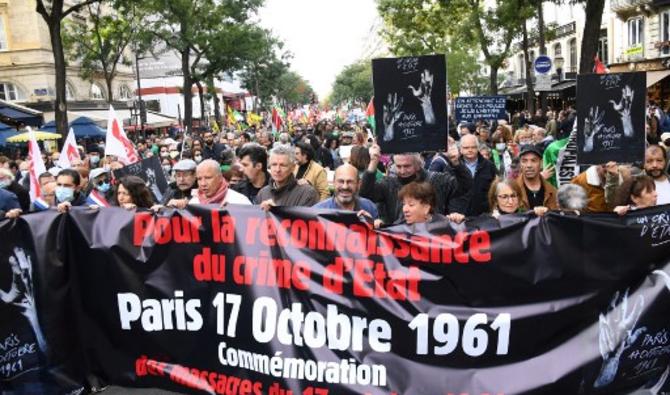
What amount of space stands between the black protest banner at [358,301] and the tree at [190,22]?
2809 centimetres

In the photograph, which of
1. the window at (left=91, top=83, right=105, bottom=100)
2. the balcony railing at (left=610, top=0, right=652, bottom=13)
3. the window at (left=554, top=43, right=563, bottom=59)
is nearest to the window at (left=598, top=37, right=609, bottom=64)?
the balcony railing at (left=610, top=0, right=652, bottom=13)

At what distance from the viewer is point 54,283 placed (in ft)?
14.6

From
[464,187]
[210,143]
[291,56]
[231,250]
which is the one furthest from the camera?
[291,56]

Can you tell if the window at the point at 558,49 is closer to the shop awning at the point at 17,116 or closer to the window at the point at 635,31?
the window at the point at 635,31

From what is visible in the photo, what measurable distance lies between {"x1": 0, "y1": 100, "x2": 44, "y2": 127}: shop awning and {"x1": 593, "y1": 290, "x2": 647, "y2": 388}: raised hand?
24.6 m

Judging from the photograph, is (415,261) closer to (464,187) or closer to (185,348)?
(185,348)

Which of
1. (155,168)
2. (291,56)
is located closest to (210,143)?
(155,168)

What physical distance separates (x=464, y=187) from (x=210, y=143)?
38.3 ft

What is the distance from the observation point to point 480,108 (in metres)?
16.2

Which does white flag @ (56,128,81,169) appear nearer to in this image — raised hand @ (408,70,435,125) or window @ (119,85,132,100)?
raised hand @ (408,70,435,125)

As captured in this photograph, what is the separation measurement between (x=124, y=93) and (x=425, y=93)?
6004 cm

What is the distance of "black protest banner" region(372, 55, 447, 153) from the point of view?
5336 mm

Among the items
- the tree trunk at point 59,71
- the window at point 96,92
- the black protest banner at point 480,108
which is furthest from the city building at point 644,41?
the window at point 96,92

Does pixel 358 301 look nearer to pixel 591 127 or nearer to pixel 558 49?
pixel 591 127
